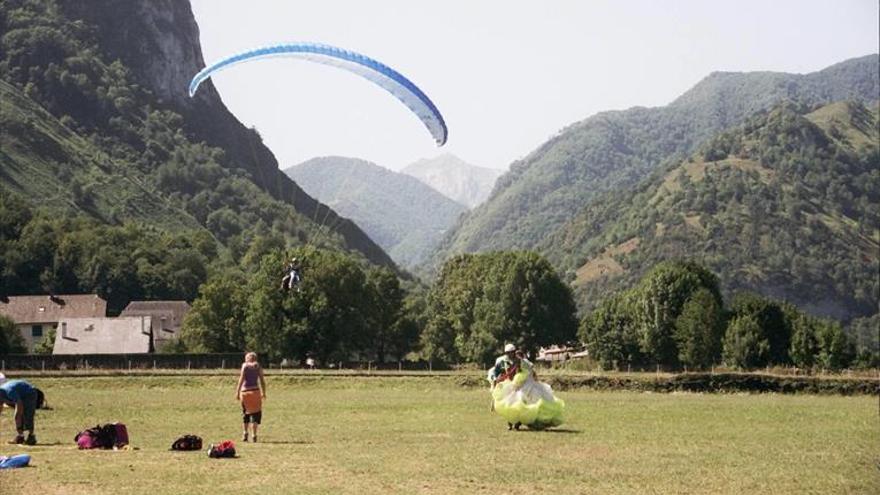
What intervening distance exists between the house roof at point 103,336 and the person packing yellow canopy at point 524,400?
229 feet

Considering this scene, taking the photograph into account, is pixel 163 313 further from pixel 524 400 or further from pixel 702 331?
pixel 524 400

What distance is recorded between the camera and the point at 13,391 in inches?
924

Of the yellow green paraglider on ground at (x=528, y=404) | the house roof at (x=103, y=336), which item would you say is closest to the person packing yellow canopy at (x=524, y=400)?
the yellow green paraglider on ground at (x=528, y=404)

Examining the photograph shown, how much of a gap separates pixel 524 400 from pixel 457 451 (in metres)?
5.42

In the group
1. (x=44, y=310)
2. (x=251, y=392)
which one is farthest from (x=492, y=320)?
(x=251, y=392)

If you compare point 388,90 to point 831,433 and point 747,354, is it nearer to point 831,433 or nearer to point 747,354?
point 831,433

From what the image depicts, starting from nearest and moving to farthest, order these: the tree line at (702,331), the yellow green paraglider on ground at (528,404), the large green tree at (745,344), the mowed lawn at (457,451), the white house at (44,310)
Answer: the mowed lawn at (457,451)
the yellow green paraglider on ground at (528,404)
the large green tree at (745,344)
the tree line at (702,331)
the white house at (44,310)

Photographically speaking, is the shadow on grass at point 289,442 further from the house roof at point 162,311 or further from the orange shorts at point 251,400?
the house roof at point 162,311

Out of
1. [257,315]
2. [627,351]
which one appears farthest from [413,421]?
[627,351]

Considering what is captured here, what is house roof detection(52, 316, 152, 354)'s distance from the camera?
93000mm

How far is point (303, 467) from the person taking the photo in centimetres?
1970

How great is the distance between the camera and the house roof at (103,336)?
305 ft

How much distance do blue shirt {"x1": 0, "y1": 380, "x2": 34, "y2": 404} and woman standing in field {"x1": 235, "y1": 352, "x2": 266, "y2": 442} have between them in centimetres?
436

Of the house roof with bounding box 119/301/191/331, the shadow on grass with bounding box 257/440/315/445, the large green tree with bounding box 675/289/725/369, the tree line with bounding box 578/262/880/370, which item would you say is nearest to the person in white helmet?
the shadow on grass with bounding box 257/440/315/445
